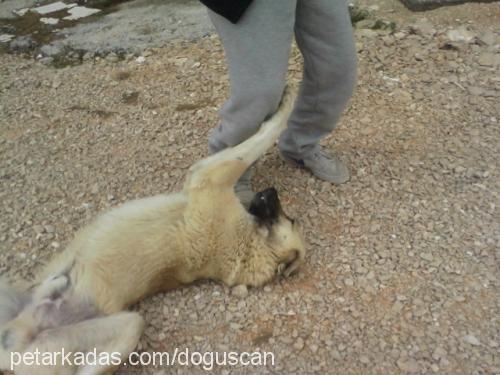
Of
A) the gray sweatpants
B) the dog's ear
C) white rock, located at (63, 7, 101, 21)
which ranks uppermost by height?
the gray sweatpants

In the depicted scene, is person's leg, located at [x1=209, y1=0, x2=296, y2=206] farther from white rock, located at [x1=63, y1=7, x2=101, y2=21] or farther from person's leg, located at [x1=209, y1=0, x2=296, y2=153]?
white rock, located at [x1=63, y1=7, x2=101, y2=21]

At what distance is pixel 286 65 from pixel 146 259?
1131mm

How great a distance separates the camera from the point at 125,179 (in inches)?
141

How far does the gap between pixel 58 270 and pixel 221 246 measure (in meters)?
0.80

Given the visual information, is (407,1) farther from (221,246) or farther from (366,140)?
(221,246)

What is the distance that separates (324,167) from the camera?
11.4 ft

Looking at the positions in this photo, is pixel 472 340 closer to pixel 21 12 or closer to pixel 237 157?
pixel 237 157

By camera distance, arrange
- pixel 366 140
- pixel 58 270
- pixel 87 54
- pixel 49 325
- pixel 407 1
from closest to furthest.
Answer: pixel 49 325, pixel 58 270, pixel 366 140, pixel 87 54, pixel 407 1

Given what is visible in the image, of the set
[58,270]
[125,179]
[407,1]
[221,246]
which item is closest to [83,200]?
[125,179]

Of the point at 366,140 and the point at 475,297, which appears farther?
the point at 366,140

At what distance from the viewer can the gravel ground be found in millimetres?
2732

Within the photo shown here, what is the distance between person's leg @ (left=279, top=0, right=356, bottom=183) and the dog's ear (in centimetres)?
47

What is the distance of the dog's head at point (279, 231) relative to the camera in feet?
9.77

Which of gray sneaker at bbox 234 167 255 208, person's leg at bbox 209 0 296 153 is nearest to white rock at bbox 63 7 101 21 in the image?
gray sneaker at bbox 234 167 255 208
